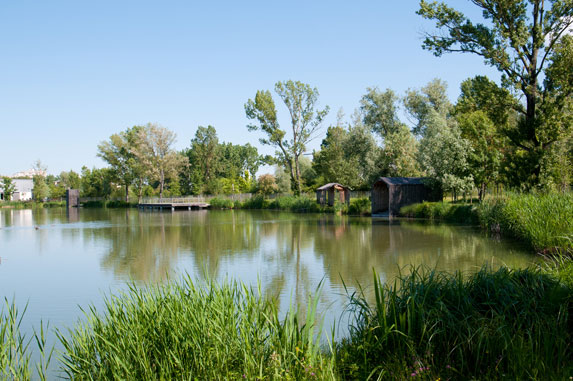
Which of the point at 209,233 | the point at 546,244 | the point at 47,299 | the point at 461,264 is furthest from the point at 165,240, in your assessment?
the point at 546,244

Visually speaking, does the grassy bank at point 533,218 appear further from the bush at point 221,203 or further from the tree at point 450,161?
the bush at point 221,203

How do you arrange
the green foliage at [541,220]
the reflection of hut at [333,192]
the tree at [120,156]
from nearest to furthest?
the green foliage at [541,220] → the reflection of hut at [333,192] → the tree at [120,156]

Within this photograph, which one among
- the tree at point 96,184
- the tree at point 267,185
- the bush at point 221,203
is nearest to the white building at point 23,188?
the tree at point 96,184

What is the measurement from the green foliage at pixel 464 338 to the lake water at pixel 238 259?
1.80 metres

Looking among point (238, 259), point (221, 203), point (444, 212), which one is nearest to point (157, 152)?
point (221, 203)

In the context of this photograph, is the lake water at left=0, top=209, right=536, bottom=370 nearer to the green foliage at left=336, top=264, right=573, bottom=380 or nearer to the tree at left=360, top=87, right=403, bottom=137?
the green foliage at left=336, top=264, right=573, bottom=380

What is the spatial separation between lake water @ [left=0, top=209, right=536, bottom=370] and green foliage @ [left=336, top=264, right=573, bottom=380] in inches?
70.8

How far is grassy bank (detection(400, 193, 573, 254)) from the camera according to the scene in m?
11.6

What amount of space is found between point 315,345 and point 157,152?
193 feet

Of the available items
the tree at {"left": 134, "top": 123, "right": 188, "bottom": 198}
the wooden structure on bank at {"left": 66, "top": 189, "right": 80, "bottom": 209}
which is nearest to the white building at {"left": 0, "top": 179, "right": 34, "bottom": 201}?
the wooden structure on bank at {"left": 66, "top": 189, "right": 80, "bottom": 209}

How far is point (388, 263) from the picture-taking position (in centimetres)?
1221

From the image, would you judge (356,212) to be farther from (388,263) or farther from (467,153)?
(388,263)

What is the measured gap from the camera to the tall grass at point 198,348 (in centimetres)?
391

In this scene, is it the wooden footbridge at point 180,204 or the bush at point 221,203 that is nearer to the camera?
the bush at point 221,203
